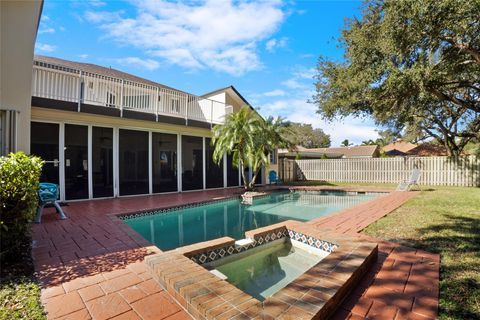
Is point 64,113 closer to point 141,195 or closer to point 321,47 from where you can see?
point 141,195

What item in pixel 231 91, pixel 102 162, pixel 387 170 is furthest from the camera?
pixel 387 170

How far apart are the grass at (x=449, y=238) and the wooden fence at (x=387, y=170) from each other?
333 inches

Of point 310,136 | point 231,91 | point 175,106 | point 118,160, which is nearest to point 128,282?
point 118,160

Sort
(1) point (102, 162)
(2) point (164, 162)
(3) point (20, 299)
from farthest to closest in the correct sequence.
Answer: (2) point (164, 162) → (1) point (102, 162) → (3) point (20, 299)

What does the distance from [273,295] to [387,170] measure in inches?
695

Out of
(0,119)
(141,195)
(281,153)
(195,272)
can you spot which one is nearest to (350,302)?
(195,272)

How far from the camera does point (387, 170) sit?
1714 cm

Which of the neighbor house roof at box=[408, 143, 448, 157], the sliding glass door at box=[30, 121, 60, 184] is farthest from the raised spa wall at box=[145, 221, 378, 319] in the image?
the neighbor house roof at box=[408, 143, 448, 157]

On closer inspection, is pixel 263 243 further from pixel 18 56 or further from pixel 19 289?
pixel 18 56

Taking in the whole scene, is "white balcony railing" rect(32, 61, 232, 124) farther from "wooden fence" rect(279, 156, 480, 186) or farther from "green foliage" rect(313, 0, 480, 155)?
"wooden fence" rect(279, 156, 480, 186)

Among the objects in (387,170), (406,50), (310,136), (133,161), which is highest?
(310,136)

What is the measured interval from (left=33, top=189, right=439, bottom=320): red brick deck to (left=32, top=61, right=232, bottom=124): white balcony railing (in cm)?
539

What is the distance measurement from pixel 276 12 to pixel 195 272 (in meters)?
8.09

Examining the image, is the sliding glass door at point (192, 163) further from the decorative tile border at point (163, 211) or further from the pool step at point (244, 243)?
the pool step at point (244, 243)
